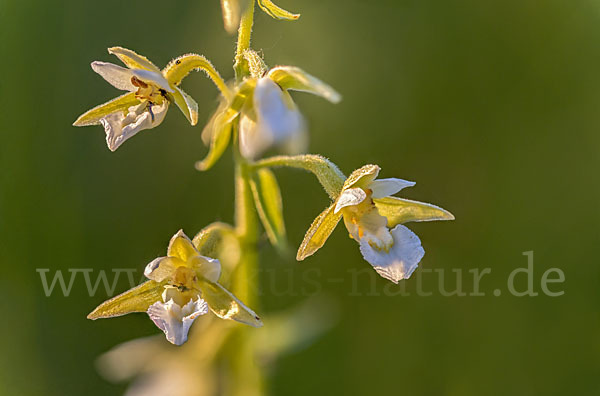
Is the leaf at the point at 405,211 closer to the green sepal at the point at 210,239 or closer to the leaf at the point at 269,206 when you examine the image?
the leaf at the point at 269,206

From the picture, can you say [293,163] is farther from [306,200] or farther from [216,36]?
[216,36]

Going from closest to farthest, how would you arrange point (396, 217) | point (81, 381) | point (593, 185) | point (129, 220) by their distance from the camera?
point (396, 217) → point (81, 381) → point (129, 220) → point (593, 185)

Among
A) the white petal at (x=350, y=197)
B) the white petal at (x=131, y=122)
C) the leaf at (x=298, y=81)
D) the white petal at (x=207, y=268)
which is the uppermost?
the leaf at (x=298, y=81)

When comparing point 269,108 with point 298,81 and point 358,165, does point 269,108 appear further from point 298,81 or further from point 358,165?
point 358,165

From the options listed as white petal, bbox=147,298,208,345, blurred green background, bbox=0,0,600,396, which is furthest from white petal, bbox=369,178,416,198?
blurred green background, bbox=0,0,600,396

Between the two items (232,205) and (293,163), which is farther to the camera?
(232,205)

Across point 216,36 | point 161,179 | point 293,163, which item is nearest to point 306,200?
point 161,179

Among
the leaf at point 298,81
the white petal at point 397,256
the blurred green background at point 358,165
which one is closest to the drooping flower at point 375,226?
the white petal at point 397,256
